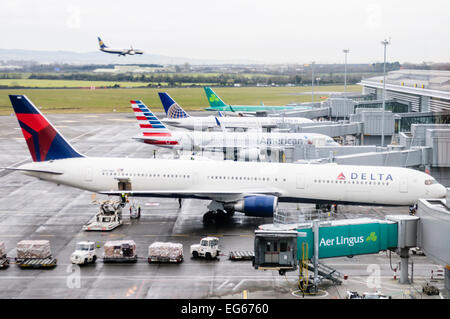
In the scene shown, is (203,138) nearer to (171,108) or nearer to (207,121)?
(207,121)

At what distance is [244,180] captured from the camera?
117ft

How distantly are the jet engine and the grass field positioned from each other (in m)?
105

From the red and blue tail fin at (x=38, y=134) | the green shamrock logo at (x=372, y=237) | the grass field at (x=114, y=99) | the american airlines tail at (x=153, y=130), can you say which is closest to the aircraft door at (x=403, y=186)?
the green shamrock logo at (x=372, y=237)

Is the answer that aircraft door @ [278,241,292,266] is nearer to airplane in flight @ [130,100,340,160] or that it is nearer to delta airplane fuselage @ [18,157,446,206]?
delta airplane fuselage @ [18,157,446,206]

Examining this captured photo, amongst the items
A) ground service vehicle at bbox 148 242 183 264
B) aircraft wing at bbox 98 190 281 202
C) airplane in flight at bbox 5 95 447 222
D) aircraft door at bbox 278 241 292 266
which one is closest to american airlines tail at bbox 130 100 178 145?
airplane in flight at bbox 5 95 447 222

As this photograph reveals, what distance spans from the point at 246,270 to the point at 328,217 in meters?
12.9

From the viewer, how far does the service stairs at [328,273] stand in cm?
2384

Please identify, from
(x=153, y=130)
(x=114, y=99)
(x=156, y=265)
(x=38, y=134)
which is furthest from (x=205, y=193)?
(x=114, y=99)

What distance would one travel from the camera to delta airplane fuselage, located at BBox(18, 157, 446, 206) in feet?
113

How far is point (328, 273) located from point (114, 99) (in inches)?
5619

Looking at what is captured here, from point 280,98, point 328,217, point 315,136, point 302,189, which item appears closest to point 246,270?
point 302,189
